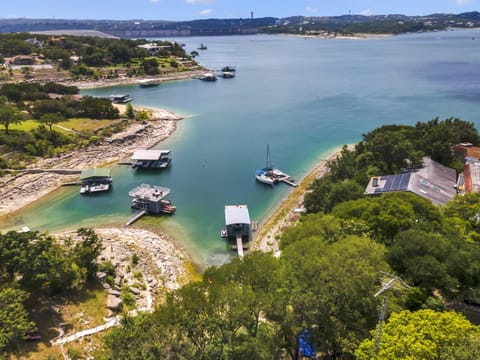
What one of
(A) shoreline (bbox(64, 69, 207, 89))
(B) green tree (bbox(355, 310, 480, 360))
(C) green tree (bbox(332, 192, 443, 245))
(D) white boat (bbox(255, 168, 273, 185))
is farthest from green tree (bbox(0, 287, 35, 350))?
(A) shoreline (bbox(64, 69, 207, 89))

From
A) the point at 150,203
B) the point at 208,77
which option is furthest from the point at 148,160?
the point at 208,77

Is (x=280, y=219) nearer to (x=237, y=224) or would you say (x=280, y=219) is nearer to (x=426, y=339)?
(x=237, y=224)

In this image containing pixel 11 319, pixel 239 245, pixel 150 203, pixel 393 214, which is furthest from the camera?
pixel 150 203

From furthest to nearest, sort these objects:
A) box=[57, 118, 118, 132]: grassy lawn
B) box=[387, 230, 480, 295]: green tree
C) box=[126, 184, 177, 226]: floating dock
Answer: box=[57, 118, 118, 132]: grassy lawn → box=[126, 184, 177, 226]: floating dock → box=[387, 230, 480, 295]: green tree

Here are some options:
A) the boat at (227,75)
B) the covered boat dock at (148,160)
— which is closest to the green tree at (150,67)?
the boat at (227,75)

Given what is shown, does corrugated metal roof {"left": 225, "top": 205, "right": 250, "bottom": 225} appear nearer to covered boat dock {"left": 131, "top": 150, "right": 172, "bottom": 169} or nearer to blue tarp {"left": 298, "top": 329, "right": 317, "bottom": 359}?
blue tarp {"left": 298, "top": 329, "right": 317, "bottom": 359}

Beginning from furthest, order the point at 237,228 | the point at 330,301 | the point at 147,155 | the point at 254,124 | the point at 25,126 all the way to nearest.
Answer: the point at 254,124
the point at 25,126
the point at 147,155
the point at 237,228
the point at 330,301

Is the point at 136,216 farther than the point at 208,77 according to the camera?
No
